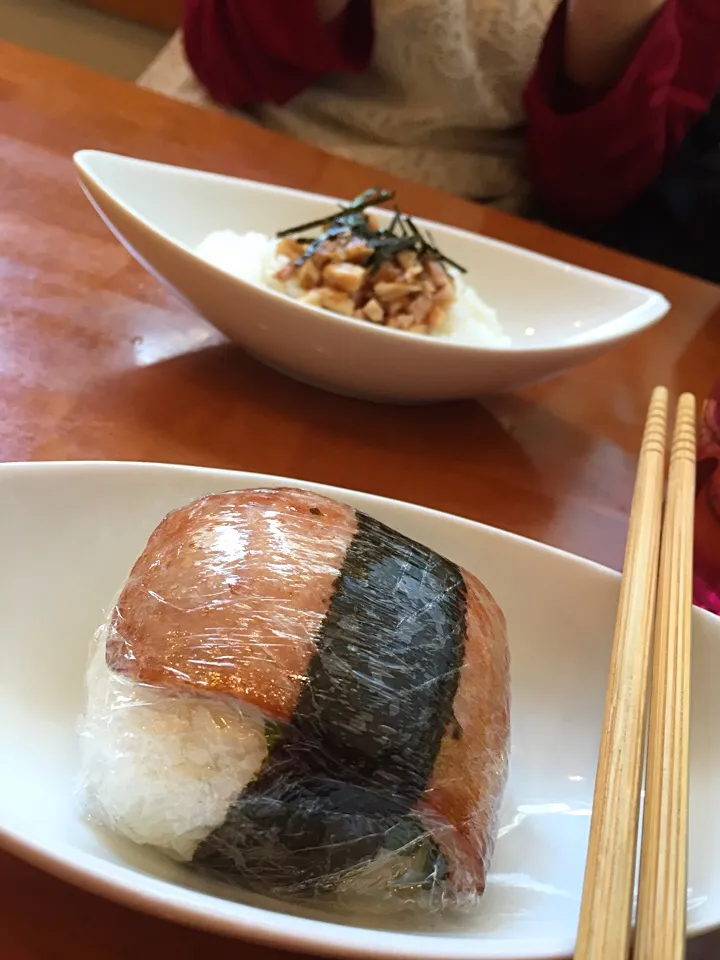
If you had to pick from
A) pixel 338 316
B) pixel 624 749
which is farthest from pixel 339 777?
pixel 338 316

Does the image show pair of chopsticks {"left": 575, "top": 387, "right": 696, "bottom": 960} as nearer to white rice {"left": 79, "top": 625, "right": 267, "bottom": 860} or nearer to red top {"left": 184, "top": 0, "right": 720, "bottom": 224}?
white rice {"left": 79, "top": 625, "right": 267, "bottom": 860}

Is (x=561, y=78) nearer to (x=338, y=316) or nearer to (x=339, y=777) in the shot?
(x=338, y=316)

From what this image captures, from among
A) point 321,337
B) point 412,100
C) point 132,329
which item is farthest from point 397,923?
point 412,100

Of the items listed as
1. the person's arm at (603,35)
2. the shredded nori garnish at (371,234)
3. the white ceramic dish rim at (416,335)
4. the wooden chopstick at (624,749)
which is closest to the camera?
the wooden chopstick at (624,749)

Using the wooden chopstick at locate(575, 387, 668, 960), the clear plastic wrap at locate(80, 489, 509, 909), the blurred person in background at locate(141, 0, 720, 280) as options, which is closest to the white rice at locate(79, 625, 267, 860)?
the clear plastic wrap at locate(80, 489, 509, 909)

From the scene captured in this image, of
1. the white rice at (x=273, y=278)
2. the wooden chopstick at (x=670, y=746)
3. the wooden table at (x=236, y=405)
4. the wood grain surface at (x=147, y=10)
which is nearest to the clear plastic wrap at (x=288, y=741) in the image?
the wooden chopstick at (x=670, y=746)

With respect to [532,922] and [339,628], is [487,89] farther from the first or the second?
[532,922]

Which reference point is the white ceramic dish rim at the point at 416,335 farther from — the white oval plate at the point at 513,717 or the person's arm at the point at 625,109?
the person's arm at the point at 625,109
